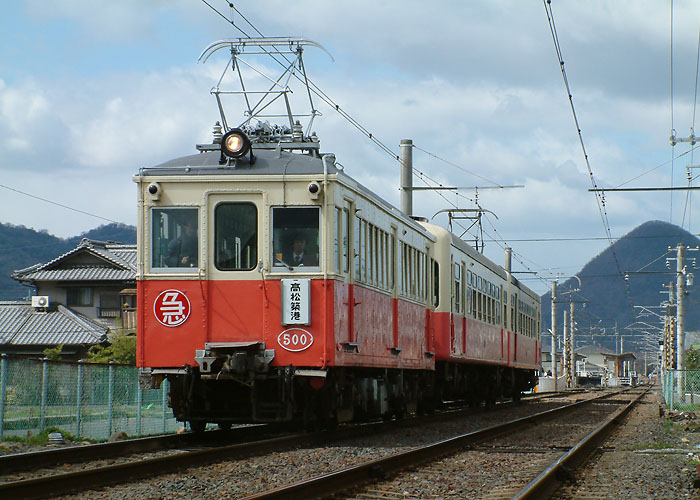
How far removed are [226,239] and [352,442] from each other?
2.67 metres

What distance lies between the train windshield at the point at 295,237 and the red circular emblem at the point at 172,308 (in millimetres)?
1072

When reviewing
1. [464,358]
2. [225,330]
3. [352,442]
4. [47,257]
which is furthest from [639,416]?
[47,257]

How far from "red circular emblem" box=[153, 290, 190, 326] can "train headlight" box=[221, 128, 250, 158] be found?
5.23ft

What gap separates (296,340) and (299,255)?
908mm

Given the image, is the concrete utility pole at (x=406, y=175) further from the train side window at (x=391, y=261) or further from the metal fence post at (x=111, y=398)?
the metal fence post at (x=111, y=398)

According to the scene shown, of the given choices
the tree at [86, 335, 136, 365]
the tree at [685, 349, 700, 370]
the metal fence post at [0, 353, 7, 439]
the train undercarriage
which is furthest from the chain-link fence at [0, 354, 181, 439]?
the tree at [685, 349, 700, 370]

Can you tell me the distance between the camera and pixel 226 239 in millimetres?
11680

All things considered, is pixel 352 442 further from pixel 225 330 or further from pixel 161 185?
pixel 161 185

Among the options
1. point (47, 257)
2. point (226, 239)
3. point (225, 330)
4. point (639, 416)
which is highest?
point (47, 257)

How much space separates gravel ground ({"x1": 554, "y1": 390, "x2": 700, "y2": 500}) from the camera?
27.9 feet

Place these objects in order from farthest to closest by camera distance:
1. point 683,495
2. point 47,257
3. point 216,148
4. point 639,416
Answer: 1. point 47,257
2. point 639,416
3. point 216,148
4. point 683,495

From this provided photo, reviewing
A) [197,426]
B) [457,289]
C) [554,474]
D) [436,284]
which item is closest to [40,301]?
[457,289]

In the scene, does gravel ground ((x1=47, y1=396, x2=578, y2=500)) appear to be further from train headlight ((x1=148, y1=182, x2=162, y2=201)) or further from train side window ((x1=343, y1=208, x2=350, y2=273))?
train headlight ((x1=148, y1=182, x2=162, y2=201))

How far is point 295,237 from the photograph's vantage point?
38.1 ft
